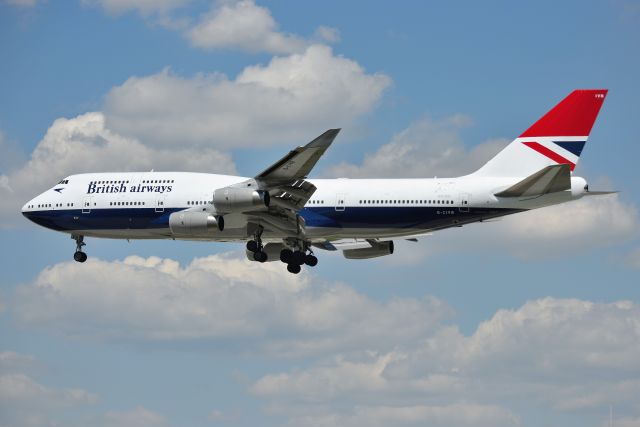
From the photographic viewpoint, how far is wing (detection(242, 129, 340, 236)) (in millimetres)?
62125

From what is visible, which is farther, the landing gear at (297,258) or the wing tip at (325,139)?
the landing gear at (297,258)

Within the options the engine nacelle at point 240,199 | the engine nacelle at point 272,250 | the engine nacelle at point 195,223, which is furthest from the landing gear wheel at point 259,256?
the engine nacelle at point 240,199

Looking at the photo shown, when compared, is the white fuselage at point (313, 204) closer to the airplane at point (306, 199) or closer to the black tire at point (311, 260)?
the airplane at point (306, 199)

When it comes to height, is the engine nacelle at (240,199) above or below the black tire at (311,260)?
above

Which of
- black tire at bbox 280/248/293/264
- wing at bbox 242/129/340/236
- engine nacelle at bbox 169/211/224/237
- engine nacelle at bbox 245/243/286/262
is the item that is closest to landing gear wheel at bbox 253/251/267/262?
black tire at bbox 280/248/293/264

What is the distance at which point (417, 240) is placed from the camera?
256 ft

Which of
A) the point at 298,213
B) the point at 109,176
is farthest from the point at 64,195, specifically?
the point at 298,213

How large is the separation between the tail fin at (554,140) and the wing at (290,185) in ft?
34.3

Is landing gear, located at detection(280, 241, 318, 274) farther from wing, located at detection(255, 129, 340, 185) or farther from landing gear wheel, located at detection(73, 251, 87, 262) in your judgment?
landing gear wheel, located at detection(73, 251, 87, 262)

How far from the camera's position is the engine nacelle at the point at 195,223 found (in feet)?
224

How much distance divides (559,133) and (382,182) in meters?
10.3

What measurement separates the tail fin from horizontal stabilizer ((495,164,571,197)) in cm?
400

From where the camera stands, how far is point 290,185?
66188 mm

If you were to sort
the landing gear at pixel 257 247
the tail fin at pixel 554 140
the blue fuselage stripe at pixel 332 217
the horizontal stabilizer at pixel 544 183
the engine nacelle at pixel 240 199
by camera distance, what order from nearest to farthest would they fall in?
the horizontal stabilizer at pixel 544 183 → the engine nacelle at pixel 240 199 → the blue fuselage stripe at pixel 332 217 → the tail fin at pixel 554 140 → the landing gear at pixel 257 247
